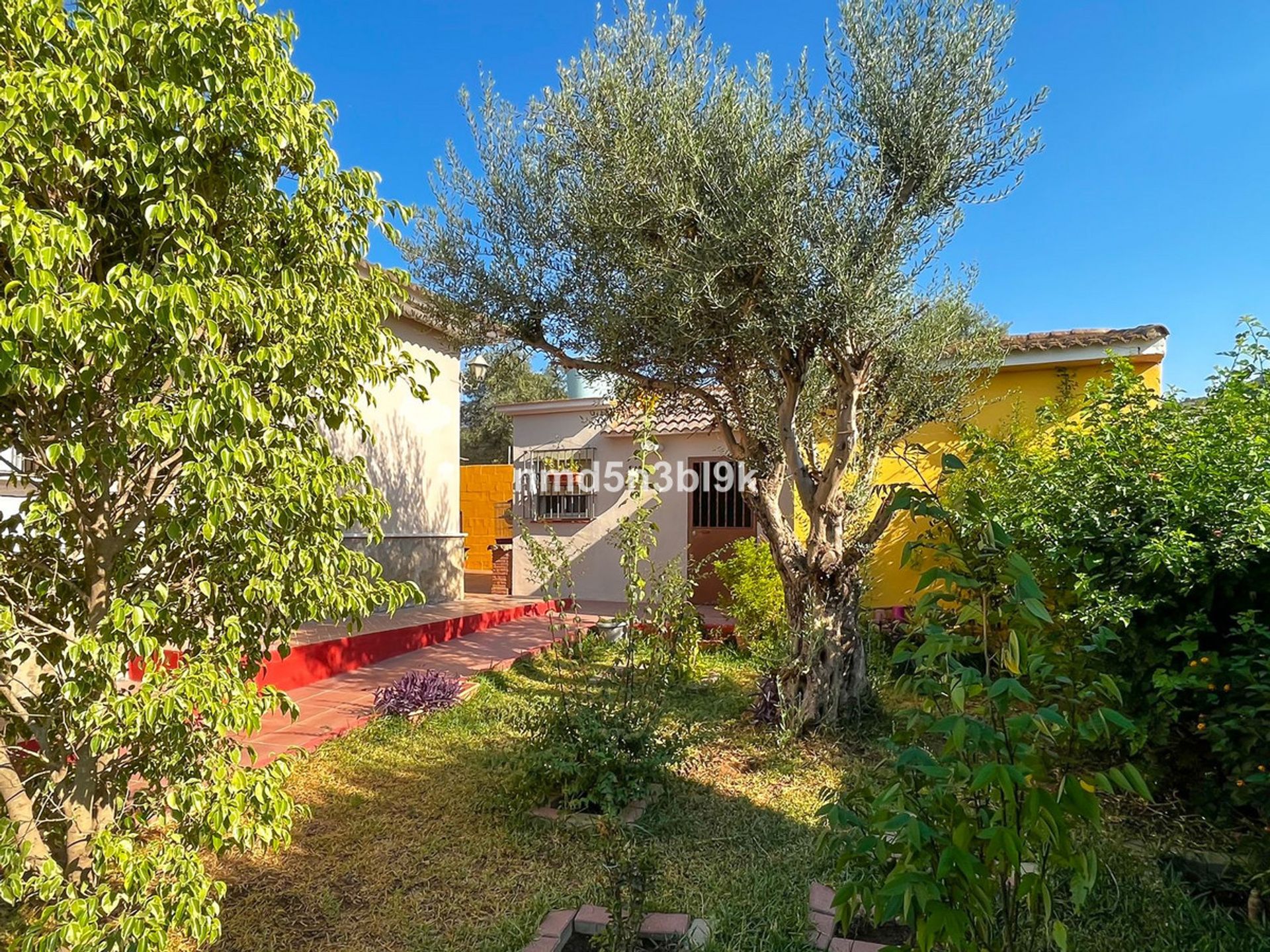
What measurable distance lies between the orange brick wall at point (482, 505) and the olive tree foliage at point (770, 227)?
11.0 meters

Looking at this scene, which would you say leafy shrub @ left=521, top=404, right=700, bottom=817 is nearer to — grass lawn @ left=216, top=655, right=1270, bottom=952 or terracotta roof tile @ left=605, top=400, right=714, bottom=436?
grass lawn @ left=216, top=655, right=1270, bottom=952

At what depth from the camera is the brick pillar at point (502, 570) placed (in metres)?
13.8

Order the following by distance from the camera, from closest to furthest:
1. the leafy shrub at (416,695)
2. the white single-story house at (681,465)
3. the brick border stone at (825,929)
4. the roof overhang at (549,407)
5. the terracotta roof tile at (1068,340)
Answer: the brick border stone at (825,929) → the leafy shrub at (416,695) → the terracotta roof tile at (1068,340) → the white single-story house at (681,465) → the roof overhang at (549,407)

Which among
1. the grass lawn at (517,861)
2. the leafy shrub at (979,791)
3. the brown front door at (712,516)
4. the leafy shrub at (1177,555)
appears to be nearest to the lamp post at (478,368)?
the brown front door at (712,516)

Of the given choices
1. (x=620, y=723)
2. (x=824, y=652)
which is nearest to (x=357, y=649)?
(x=620, y=723)

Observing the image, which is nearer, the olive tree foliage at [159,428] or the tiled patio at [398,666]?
the olive tree foliage at [159,428]

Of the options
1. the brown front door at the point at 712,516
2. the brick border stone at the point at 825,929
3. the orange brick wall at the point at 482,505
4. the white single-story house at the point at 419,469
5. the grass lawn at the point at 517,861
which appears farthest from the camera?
the orange brick wall at the point at 482,505

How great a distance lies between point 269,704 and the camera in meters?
2.60

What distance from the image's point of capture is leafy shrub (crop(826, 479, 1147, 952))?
158cm

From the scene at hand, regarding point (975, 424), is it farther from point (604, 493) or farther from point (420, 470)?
point (420, 470)

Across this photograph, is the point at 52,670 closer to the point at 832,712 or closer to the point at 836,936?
the point at 836,936

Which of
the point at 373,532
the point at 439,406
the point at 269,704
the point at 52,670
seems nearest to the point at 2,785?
the point at 52,670

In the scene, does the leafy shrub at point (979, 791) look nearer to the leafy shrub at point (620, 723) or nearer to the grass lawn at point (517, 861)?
the grass lawn at point (517, 861)

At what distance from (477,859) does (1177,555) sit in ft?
13.5
